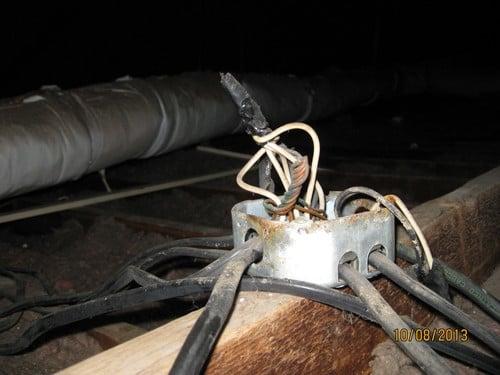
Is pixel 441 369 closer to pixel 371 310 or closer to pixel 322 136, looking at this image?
pixel 371 310

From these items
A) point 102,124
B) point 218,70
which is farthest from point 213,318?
point 218,70

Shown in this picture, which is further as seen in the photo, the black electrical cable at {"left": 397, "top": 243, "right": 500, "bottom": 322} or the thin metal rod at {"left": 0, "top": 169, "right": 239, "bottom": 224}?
the thin metal rod at {"left": 0, "top": 169, "right": 239, "bottom": 224}

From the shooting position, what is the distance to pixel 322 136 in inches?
138

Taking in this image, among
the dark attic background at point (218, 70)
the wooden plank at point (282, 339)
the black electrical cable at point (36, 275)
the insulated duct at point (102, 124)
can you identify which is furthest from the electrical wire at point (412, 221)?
the insulated duct at point (102, 124)

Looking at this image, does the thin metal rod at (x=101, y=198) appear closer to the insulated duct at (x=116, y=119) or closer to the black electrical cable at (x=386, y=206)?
the insulated duct at (x=116, y=119)

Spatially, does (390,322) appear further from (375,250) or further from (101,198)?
(101,198)

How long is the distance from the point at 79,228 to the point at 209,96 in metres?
0.97

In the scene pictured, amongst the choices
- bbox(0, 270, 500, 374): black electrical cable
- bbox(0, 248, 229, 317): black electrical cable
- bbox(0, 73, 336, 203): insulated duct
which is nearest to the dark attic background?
bbox(0, 248, 229, 317): black electrical cable

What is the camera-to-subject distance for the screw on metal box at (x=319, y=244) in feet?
1.69

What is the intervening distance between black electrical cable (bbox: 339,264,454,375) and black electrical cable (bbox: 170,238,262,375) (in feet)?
0.39

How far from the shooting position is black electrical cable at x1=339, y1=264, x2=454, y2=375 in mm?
429

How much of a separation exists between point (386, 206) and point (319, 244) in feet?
0.38

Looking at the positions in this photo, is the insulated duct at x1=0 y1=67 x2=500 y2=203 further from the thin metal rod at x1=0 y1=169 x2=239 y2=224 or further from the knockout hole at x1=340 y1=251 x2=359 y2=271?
the knockout hole at x1=340 y1=251 x2=359 y2=271

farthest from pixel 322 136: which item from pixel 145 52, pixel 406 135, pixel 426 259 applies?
pixel 426 259
